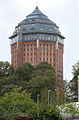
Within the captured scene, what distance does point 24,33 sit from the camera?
16250 centimetres

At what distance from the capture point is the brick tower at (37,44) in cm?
16112

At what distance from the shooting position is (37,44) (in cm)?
16075

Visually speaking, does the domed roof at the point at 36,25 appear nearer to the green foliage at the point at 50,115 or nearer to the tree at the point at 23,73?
the tree at the point at 23,73

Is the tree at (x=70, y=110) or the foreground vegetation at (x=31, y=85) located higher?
the foreground vegetation at (x=31, y=85)

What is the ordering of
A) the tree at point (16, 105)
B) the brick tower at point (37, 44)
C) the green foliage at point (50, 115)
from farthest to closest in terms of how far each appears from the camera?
the brick tower at point (37, 44) < the tree at point (16, 105) < the green foliage at point (50, 115)

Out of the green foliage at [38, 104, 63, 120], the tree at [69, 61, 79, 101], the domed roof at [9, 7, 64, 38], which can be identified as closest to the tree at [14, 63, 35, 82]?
the tree at [69, 61, 79, 101]

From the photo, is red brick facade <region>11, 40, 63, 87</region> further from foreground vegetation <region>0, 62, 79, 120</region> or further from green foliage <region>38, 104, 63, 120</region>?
green foliage <region>38, 104, 63, 120</region>

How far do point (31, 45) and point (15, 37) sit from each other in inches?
327

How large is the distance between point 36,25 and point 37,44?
30.0 ft

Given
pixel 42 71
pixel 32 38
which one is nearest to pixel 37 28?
pixel 32 38

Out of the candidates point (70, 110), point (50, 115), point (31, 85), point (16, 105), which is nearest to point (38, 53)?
point (31, 85)

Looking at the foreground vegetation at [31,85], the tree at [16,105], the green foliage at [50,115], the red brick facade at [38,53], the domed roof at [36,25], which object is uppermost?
the domed roof at [36,25]

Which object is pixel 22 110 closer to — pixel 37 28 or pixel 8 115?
pixel 8 115

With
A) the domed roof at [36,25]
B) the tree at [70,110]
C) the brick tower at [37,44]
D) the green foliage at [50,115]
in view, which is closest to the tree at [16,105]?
the tree at [70,110]
